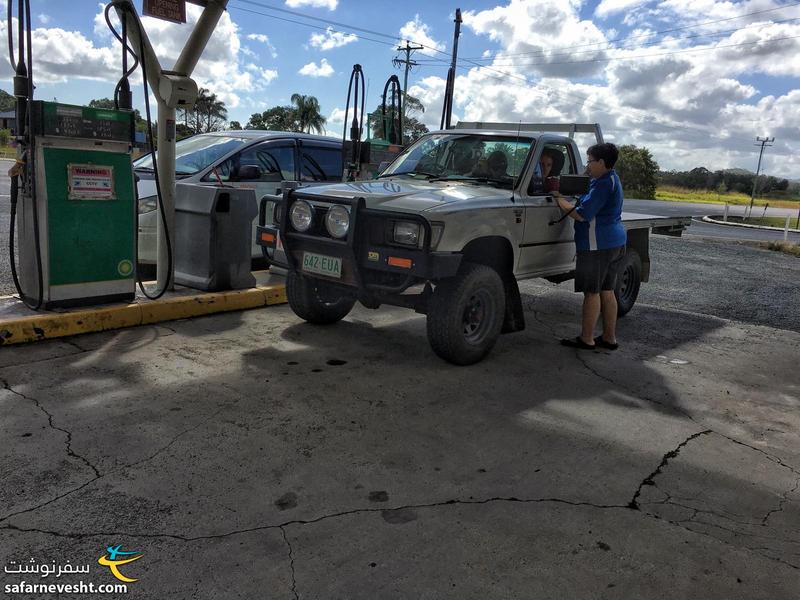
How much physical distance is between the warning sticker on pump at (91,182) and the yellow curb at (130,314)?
94cm

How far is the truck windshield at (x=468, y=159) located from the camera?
18.9 feet

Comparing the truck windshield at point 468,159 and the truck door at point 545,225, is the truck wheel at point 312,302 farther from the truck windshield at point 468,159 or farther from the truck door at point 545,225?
the truck door at point 545,225

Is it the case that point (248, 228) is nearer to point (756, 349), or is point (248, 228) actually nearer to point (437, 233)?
point (437, 233)

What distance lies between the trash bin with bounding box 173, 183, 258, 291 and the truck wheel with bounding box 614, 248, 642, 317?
13.0 ft

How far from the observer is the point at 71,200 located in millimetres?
5277

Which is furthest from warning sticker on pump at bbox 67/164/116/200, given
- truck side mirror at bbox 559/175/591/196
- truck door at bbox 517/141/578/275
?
truck side mirror at bbox 559/175/591/196

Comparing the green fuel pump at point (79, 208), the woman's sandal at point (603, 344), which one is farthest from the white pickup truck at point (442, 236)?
the green fuel pump at point (79, 208)

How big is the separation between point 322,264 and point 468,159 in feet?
5.97

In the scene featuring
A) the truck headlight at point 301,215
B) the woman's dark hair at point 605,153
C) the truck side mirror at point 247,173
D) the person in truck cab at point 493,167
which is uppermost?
the woman's dark hair at point 605,153

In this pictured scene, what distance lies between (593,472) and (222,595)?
1.99 metres

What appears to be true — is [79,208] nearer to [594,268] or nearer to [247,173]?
[247,173]

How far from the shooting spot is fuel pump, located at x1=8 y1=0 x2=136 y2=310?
506 cm

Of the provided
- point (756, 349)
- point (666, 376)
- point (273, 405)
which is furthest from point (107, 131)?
point (756, 349)

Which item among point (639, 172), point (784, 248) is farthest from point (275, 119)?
point (784, 248)
